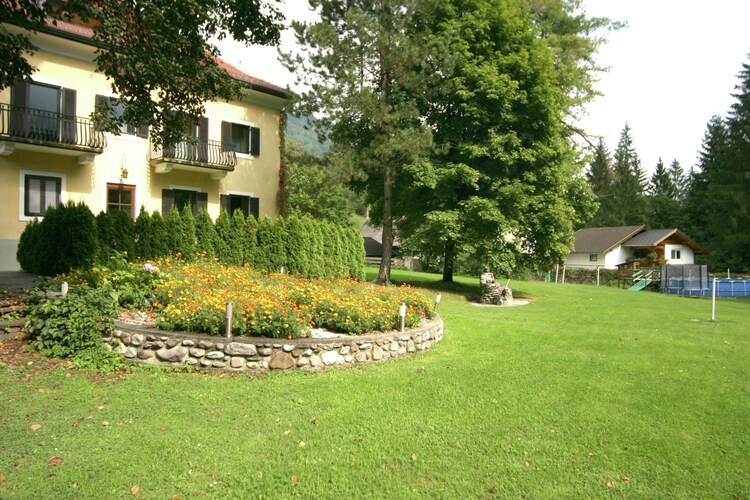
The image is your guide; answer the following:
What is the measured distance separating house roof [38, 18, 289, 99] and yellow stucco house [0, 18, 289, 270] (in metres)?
0.04

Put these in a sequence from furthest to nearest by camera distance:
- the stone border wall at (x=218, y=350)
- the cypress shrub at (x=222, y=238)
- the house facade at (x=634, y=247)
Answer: the house facade at (x=634, y=247)
the cypress shrub at (x=222, y=238)
the stone border wall at (x=218, y=350)

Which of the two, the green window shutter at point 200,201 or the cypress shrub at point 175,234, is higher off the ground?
the green window shutter at point 200,201

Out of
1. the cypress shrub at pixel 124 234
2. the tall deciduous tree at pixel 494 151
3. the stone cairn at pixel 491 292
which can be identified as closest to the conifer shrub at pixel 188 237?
the cypress shrub at pixel 124 234

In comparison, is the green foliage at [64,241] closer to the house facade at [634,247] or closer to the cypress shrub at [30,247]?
the cypress shrub at [30,247]

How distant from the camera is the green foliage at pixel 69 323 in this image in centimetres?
675

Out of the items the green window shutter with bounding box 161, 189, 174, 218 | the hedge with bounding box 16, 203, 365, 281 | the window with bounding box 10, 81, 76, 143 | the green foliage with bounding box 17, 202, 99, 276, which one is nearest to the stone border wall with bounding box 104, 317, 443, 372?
the hedge with bounding box 16, 203, 365, 281

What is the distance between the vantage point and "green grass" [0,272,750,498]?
4055 mm

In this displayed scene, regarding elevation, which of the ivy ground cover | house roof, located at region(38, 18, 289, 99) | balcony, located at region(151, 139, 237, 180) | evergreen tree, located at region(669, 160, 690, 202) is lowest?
the ivy ground cover

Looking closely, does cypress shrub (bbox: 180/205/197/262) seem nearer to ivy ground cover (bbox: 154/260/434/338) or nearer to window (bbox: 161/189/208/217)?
ivy ground cover (bbox: 154/260/434/338)

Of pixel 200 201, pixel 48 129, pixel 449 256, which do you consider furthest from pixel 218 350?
pixel 449 256

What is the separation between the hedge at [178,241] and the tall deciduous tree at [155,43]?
10.4 feet

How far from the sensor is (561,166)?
2150 centimetres

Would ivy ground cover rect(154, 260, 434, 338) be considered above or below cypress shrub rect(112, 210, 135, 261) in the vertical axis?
below

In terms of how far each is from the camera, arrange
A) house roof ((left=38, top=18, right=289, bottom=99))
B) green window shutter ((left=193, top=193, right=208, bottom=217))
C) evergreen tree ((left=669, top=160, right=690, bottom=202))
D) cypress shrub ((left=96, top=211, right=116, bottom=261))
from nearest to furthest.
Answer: cypress shrub ((left=96, top=211, right=116, bottom=261)) → house roof ((left=38, top=18, right=289, bottom=99)) → green window shutter ((left=193, top=193, right=208, bottom=217)) → evergreen tree ((left=669, top=160, right=690, bottom=202))
